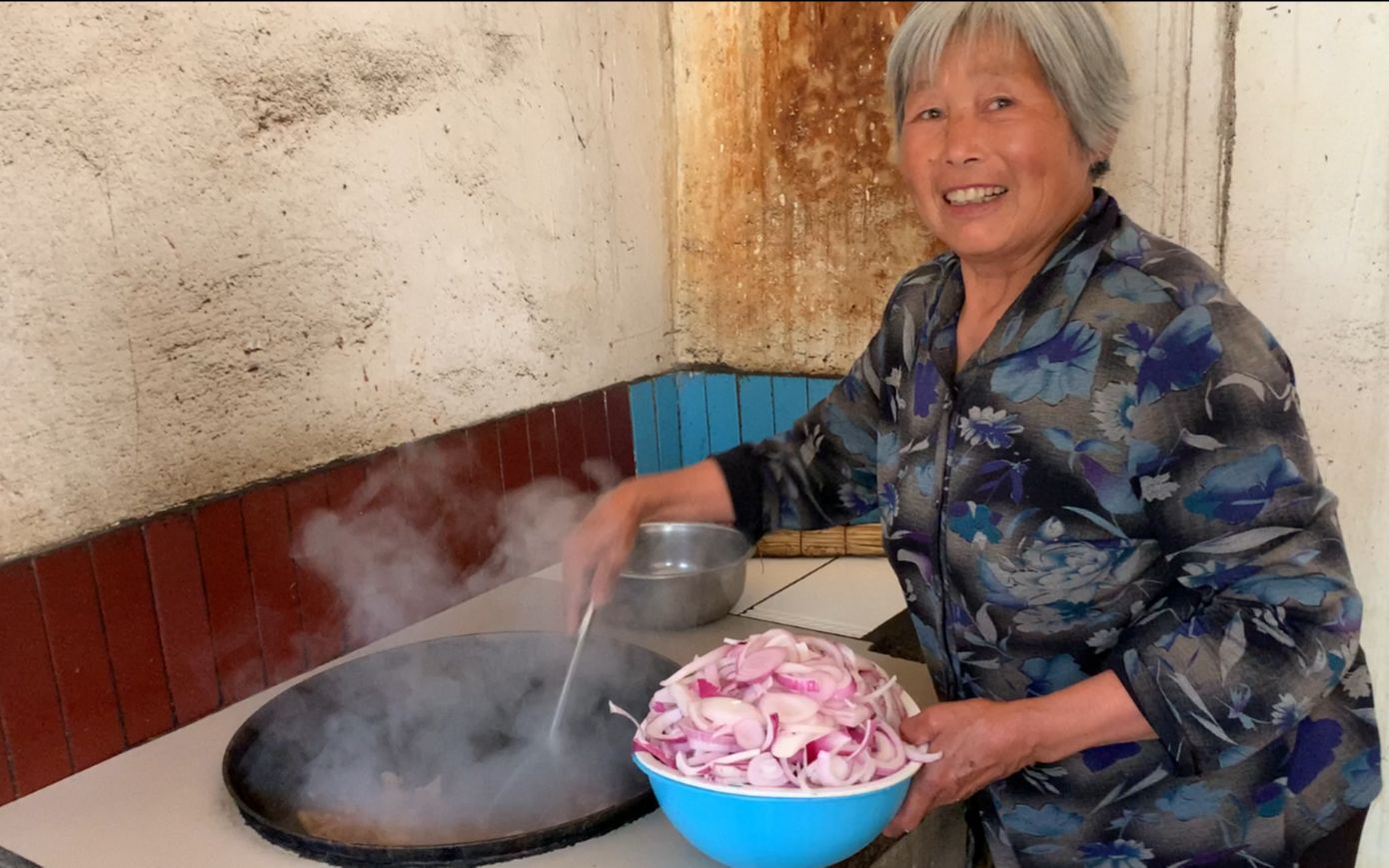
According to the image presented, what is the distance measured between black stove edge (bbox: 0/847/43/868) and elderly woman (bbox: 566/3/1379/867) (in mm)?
999

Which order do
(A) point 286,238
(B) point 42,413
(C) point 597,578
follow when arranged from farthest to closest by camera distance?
1. (A) point 286,238
2. (C) point 597,578
3. (B) point 42,413

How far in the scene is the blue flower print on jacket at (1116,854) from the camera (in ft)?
4.53

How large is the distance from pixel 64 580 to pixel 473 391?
0.78 metres

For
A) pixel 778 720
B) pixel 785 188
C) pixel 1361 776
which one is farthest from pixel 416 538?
pixel 1361 776

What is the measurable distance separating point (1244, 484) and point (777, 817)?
1.93 ft

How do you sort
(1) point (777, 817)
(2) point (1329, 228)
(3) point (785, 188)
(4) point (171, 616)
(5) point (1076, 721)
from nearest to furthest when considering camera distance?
(1) point (777, 817)
(5) point (1076, 721)
(4) point (171, 616)
(2) point (1329, 228)
(3) point (785, 188)

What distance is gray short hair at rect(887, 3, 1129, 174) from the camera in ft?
4.22

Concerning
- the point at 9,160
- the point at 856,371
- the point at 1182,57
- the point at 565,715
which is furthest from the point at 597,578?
the point at 1182,57

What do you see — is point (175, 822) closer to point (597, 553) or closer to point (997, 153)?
point (597, 553)

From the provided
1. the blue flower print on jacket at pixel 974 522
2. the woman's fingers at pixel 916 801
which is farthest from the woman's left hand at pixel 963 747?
the blue flower print on jacket at pixel 974 522

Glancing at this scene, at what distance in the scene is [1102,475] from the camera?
4.20 feet

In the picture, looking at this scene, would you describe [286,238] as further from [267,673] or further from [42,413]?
[267,673]

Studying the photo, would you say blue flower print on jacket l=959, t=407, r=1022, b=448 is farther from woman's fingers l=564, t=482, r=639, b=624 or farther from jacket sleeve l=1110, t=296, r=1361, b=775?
woman's fingers l=564, t=482, r=639, b=624

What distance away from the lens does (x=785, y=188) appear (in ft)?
7.86
